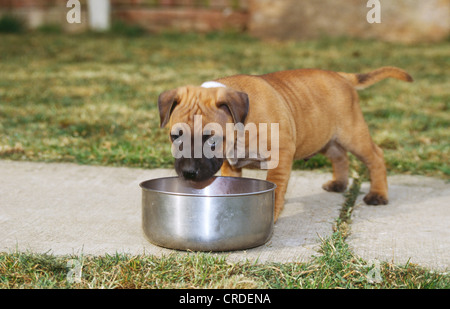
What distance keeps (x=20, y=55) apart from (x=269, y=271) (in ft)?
28.3

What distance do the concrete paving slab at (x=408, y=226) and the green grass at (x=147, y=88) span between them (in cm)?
51

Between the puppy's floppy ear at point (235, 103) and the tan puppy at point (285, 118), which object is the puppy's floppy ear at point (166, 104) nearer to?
the tan puppy at point (285, 118)

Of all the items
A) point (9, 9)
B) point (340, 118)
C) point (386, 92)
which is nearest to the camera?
point (340, 118)

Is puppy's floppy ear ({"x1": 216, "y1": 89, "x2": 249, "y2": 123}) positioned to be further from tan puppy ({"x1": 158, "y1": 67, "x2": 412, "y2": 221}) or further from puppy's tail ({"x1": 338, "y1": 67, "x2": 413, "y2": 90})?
puppy's tail ({"x1": 338, "y1": 67, "x2": 413, "y2": 90})

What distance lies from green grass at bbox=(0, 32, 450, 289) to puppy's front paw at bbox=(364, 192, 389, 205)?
0.38 feet

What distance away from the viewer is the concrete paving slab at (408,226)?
3066 millimetres

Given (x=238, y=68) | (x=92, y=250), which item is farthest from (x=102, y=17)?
(x=92, y=250)

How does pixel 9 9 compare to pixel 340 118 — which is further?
pixel 9 9

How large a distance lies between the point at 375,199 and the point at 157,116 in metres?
2.88

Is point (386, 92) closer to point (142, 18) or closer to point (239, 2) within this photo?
point (239, 2)

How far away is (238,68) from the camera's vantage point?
9219 millimetres

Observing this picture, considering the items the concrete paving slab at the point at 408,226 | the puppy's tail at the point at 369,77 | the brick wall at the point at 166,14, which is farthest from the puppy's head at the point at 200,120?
the brick wall at the point at 166,14
